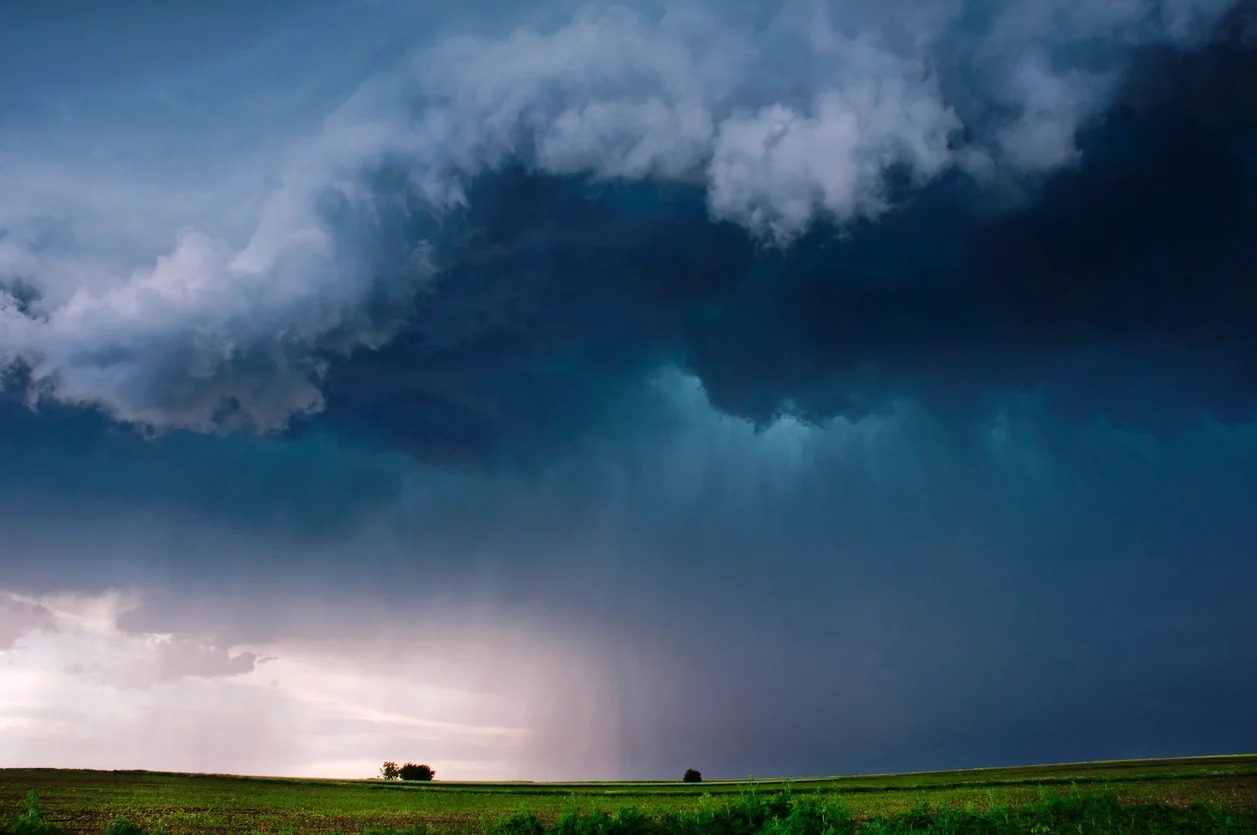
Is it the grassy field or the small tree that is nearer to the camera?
the grassy field

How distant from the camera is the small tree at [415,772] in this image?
125500 mm

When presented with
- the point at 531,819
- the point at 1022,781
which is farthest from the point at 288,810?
the point at 1022,781

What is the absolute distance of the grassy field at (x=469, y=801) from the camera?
107ft

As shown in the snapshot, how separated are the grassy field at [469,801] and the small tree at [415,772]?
50.8 metres

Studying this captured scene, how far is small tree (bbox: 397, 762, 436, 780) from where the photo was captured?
412 ft

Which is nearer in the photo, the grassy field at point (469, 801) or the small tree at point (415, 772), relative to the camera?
the grassy field at point (469, 801)

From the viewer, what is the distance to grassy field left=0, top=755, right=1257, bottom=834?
32.5m

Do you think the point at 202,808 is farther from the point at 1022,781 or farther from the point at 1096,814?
the point at 1022,781

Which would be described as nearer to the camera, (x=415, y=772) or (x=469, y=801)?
(x=469, y=801)

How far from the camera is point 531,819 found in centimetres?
3228

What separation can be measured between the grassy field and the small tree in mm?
50833

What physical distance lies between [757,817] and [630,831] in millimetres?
5050

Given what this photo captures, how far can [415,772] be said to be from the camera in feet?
415

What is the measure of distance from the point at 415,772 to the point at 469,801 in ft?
238
